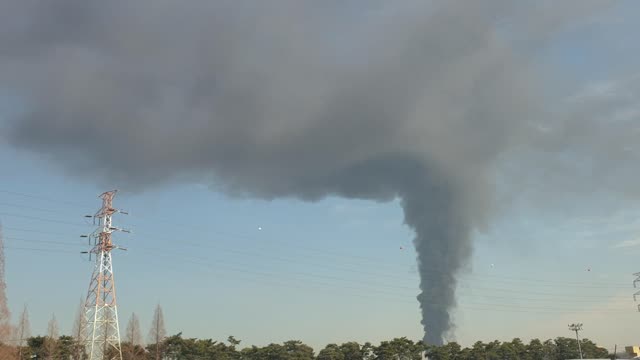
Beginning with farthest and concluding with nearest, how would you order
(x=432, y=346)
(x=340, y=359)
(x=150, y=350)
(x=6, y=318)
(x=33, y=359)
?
(x=432, y=346)
(x=340, y=359)
(x=150, y=350)
(x=33, y=359)
(x=6, y=318)

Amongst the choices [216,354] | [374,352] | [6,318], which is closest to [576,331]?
[374,352]

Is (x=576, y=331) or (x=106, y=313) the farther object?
(x=576, y=331)

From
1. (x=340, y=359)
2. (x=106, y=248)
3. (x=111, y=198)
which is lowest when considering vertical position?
(x=340, y=359)

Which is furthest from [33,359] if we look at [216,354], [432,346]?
[432,346]

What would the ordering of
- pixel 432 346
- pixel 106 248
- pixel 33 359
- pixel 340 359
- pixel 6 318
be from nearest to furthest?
pixel 6 318, pixel 106 248, pixel 33 359, pixel 340 359, pixel 432 346

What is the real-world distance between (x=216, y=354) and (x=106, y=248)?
228 feet

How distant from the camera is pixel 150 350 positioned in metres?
166

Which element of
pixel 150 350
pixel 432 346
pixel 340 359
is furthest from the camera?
pixel 432 346

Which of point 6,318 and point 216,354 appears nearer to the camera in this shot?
point 6,318

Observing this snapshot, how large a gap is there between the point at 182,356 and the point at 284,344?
29718 mm

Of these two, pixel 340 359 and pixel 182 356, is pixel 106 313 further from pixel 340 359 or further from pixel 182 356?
pixel 340 359

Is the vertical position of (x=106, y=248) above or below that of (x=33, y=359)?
above

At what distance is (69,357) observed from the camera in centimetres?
15462

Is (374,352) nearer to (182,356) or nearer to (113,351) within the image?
(182,356)
